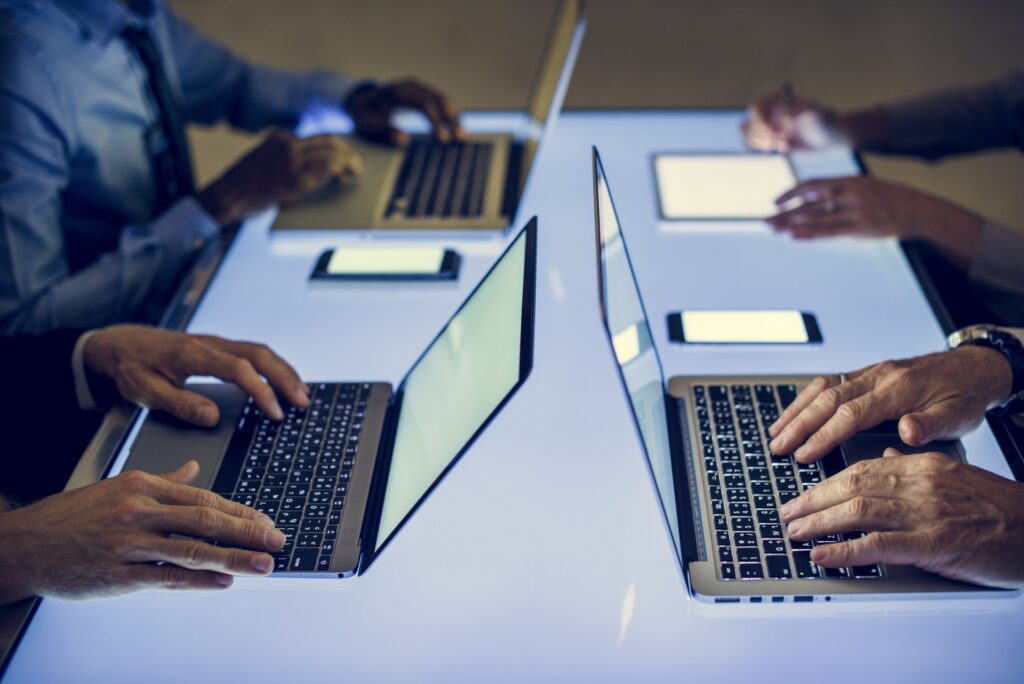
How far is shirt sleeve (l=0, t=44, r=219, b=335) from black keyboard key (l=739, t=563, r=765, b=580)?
1.01 meters

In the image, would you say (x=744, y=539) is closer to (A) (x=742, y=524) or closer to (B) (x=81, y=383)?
(A) (x=742, y=524)

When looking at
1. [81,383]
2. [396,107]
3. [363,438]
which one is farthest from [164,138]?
[363,438]

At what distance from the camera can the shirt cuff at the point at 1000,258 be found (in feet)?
4.01

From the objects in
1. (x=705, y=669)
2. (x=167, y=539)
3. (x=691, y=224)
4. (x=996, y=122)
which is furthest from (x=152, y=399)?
(x=996, y=122)

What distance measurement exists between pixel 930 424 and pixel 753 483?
0.22 m

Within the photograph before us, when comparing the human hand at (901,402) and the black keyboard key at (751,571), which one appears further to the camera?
the human hand at (901,402)

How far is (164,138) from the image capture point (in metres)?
1.48

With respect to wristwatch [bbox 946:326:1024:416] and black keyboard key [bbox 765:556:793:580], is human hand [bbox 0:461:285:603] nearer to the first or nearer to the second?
black keyboard key [bbox 765:556:793:580]

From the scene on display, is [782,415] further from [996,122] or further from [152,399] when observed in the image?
[996,122]

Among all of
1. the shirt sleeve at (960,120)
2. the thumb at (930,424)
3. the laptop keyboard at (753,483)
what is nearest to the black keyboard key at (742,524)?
the laptop keyboard at (753,483)

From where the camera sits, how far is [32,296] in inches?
46.8

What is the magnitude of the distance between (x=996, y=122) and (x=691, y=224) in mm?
731

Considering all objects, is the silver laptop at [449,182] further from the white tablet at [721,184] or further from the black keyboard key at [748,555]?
the black keyboard key at [748,555]

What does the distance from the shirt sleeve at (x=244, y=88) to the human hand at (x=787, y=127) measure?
85 centimetres
